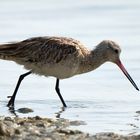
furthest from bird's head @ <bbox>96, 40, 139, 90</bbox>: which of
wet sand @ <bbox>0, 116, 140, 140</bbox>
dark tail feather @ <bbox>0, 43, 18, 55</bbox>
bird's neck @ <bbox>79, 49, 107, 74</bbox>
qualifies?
wet sand @ <bbox>0, 116, 140, 140</bbox>

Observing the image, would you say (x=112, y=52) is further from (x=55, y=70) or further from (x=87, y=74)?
(x=87, y=74)

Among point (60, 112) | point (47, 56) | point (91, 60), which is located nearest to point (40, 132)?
point (60, 112)

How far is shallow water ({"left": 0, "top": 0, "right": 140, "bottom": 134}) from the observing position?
12.3 m

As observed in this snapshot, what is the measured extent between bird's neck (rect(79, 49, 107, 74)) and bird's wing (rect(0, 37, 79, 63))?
45cm

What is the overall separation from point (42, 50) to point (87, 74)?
259 cm

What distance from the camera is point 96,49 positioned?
14234mm

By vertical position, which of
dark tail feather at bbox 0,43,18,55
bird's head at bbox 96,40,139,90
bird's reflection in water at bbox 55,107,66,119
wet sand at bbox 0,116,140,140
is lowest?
bird's reflection in water at bbox 55,107,66,119

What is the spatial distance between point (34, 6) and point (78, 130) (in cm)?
1070

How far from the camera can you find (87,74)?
15719mm

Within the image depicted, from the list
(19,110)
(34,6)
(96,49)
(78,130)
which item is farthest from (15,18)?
(78,130)

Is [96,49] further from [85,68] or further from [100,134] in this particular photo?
[100,134]

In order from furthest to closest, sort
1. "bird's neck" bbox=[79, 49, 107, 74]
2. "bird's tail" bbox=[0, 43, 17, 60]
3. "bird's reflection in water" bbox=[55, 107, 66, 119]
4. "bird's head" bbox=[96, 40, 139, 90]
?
"bird's head" bbox=[96, 40, 139, 90] < "bird's neck" bbox=[79, 49, 107, 74] < "bird's tail" bbox=[0, 43, 17, 60] < "bird's reflection in water" bbox=[55, 107, 66, 119]

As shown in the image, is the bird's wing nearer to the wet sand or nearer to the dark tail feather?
the dark tail feather

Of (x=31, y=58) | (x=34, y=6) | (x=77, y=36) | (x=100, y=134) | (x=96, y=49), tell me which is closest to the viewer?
(x=100, y=134)
